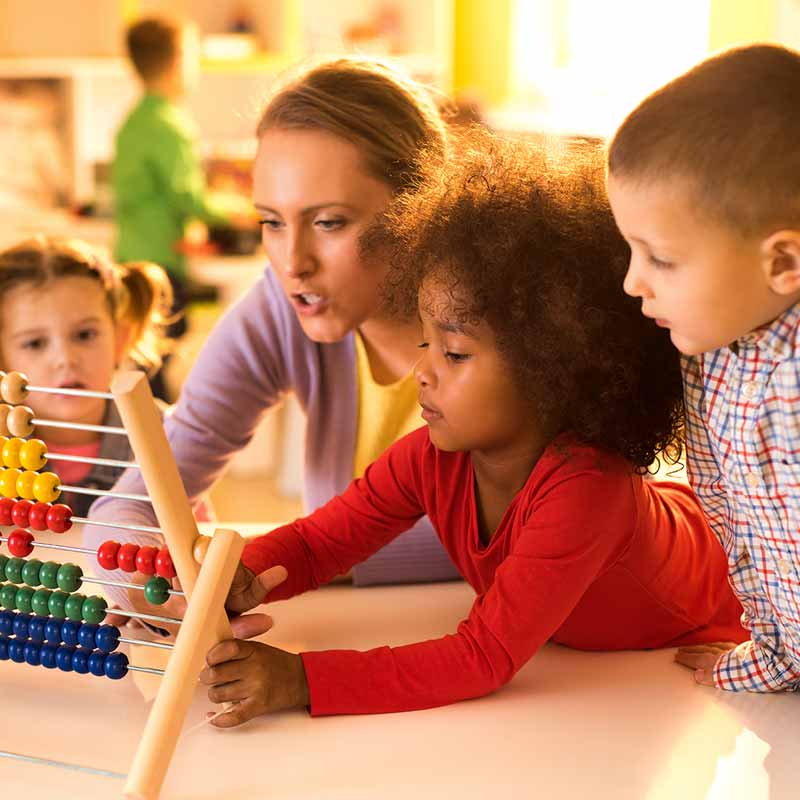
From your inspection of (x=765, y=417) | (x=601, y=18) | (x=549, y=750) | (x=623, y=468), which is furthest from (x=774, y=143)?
(x=601, y=18)

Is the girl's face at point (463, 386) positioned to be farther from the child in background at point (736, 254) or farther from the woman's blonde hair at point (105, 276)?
the woman's blonde hair at point (105, 276)

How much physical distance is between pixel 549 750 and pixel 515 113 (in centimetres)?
342

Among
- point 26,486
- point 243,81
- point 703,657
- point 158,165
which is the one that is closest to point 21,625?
point 26,486

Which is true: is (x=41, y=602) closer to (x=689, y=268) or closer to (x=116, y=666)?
(x=116, y=666)

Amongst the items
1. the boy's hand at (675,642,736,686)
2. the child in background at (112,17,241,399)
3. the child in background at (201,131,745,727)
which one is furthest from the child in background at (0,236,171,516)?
the child in background at (112,17,241,399)

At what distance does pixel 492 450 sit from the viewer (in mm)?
1188

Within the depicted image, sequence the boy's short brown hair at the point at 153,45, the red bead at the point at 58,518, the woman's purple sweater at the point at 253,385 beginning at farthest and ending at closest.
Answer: the boy's short brown hair at the point at 153,45 → the woman's purple sweater at the point at 253,385 → the red bead at the point at 58,518

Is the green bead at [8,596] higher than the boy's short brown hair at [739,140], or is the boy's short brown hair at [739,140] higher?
the boy's short brown hair at [739,140]

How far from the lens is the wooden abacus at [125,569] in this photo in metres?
0.94

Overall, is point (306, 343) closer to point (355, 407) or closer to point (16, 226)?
point (355, 407)

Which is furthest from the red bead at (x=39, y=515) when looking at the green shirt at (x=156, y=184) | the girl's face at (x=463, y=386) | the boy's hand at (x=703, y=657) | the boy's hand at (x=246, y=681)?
the green shirt at (x=156, y=184)

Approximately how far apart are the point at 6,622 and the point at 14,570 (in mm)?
49

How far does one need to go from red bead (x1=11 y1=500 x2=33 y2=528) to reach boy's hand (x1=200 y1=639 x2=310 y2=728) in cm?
23

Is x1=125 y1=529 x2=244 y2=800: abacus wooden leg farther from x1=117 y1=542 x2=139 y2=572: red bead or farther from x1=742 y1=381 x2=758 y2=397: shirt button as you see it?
x1=742 y1=381 x2=758 y2=397: shirt button
